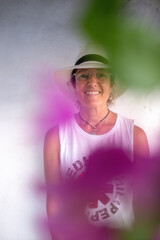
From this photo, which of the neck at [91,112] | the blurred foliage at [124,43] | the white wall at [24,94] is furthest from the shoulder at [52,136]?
the blurred foliage at [124,43]

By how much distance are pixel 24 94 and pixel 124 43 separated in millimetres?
1165

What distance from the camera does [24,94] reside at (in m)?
1.26

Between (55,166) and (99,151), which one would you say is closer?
(99,151)

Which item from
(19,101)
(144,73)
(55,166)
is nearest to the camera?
(144,73)

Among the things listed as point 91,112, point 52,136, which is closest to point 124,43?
point 91,112

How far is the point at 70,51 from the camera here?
117 cm

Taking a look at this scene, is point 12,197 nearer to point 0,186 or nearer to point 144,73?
point 0,186

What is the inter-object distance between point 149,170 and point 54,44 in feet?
3.58

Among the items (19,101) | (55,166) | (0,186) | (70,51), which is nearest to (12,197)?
(0,186)

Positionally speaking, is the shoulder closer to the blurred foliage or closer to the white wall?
the white wall

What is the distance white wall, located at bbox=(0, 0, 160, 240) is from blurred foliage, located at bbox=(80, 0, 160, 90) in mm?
1004

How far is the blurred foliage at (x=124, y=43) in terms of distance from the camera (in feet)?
0.41

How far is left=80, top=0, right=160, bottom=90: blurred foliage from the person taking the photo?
12 cm

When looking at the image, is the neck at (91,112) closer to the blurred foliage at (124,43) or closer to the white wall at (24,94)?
the white wall at (24,94)
